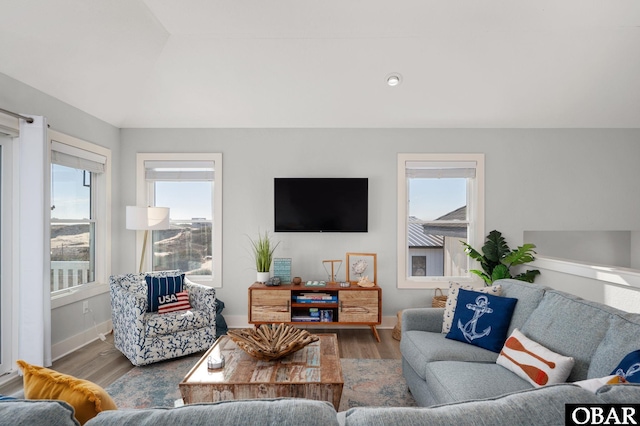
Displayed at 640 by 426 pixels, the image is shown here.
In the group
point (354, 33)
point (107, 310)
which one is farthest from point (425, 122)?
point (107, 310)

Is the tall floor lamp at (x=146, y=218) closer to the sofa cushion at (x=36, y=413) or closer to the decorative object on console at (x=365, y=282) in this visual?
the decorative object on console at (x=365, y=282)

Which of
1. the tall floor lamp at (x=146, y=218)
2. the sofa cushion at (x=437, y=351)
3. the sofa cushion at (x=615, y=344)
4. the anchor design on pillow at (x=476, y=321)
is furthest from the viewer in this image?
the tall floor lamp at (x=146, y=218)

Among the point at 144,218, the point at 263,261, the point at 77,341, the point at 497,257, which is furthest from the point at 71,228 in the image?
the point at 497,257

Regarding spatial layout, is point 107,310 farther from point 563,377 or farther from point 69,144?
point 563,377

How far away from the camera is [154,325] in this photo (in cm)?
296

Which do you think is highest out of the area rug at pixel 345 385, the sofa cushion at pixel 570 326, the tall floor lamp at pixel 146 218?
the tall floor lamp at pixel 146 218

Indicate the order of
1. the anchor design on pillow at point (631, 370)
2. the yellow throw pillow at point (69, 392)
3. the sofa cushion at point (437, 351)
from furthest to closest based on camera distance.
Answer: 1. the sofa cushion at point (437, 351)
2. the anchor design on pillow at point (631, 370)
3. the yellow throw pillow at point (69, 392)

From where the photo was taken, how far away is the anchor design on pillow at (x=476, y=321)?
2.14 metres

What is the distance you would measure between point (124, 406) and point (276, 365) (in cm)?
118

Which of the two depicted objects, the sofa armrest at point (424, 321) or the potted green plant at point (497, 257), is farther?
the potted green plant at point (497, 257)

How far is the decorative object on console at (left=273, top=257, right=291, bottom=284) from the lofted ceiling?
5.32 ft

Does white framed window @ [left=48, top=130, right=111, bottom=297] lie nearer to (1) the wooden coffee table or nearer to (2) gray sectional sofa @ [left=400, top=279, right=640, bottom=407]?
(1) the wooden coffee table

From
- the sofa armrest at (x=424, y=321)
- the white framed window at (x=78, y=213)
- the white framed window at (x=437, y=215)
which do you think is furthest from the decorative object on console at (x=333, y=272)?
the white framed window at (x=78, y=213)

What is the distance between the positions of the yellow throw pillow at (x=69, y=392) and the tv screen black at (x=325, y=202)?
316 cm
